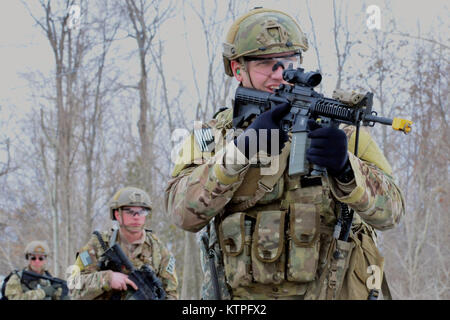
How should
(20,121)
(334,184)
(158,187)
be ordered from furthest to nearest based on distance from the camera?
(20,121)
(158,187)
(334,184)

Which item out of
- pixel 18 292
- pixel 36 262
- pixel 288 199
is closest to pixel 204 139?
pixel 288 199

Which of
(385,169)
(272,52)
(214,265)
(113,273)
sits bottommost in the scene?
(113,273)

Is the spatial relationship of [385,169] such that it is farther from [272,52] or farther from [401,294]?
[401,294]

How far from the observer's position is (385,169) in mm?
2896

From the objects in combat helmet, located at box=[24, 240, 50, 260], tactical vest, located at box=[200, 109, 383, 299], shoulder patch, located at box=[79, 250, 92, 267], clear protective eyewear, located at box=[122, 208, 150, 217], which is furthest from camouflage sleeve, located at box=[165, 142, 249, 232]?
combat helmet, located at box=[24, 240, 50, 260]

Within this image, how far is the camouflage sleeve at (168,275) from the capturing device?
6.71 m

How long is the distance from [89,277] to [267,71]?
410 cm

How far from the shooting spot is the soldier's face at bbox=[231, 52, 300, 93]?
3031 millimetres

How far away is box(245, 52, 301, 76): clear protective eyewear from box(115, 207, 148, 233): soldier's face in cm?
418

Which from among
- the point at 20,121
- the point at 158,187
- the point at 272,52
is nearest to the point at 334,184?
the point at 272,52

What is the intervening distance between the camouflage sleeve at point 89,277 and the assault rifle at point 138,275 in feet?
0.43

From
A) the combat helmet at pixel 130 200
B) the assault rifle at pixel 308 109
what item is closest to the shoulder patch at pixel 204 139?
the assault rifle at pixel 308 109

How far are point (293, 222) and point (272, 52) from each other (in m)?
0.80

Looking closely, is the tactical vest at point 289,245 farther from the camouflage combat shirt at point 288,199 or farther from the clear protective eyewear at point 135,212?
the clear protective eyewear at point 135,212
